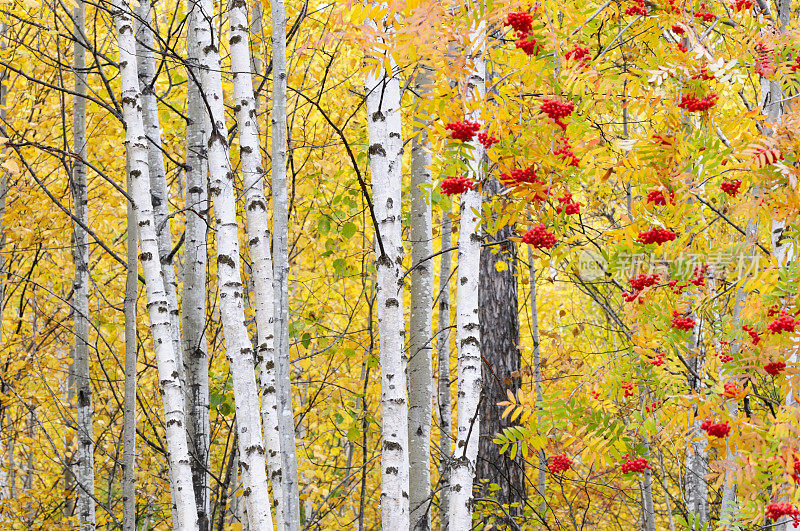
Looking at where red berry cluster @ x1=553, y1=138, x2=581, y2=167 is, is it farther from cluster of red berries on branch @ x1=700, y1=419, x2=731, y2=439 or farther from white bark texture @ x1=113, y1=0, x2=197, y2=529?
white bark texture @ x1=113, y1=0, x2=197, y2=529

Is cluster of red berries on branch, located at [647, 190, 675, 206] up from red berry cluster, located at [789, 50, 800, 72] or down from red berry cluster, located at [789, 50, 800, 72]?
down

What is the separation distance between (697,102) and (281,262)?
2096 mm

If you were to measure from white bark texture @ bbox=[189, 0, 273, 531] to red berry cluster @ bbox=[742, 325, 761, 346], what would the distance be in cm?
233

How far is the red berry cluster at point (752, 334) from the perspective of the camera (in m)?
3.02

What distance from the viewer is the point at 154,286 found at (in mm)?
3842

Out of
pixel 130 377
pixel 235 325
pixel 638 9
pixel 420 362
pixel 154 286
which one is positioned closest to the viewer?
pixel 638 9

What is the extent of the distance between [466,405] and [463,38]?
5.68ft

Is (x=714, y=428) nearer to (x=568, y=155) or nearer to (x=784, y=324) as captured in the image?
(x=784, y=324)

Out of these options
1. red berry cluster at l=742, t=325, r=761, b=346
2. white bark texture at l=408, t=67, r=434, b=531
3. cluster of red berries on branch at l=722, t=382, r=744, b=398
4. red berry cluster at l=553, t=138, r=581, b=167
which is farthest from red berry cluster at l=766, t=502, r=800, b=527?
white bark texture at l=408, t=67, r=434, b=531

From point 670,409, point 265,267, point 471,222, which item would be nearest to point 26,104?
point 265,267

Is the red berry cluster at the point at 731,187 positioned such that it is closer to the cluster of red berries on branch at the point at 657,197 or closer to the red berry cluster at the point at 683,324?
the cluster of red berries on branch at the point at 657,197

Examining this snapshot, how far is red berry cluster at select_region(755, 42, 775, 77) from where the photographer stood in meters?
2.97

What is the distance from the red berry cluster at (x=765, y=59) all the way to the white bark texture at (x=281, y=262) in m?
2.22

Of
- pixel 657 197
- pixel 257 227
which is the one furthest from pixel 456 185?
pixel 257 227
